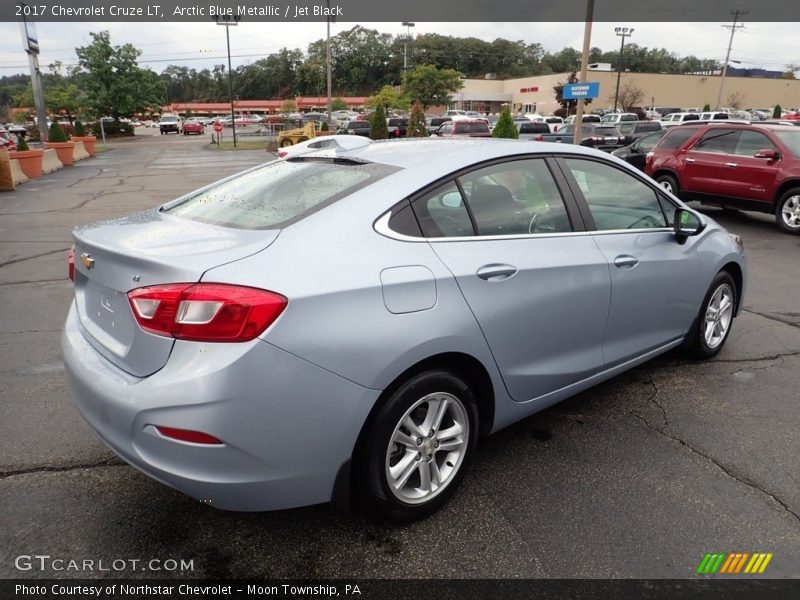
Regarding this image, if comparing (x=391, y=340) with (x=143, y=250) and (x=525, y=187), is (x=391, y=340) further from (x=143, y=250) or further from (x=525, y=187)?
(x=525, y=187)

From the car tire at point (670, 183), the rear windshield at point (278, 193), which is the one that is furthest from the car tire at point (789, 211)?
the rear windshield at point (278, 193)

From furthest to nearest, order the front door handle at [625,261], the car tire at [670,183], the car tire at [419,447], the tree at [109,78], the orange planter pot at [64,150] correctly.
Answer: the tree at [109,78]
the orange planter pot at [64,150]
the car tire at [670,183]
the front door handle at [625,261]
the car tire at [419,447]

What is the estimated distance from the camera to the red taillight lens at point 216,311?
2029 mm

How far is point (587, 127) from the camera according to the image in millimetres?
27703

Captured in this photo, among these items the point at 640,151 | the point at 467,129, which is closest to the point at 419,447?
the point at 640,151

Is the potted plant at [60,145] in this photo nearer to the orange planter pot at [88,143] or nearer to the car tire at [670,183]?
the orange planter pot at [88,143]

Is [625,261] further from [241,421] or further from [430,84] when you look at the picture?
[430,84]

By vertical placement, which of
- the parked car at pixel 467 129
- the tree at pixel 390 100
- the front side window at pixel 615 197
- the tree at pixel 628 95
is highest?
the tree at pixel 628 95

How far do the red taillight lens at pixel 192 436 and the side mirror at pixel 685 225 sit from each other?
9.94ft

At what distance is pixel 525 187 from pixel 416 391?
4.44 feet

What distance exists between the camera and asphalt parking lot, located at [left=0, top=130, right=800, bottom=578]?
2412 millimetres

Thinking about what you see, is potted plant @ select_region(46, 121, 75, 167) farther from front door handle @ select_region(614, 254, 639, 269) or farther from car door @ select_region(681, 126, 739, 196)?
front door handle @ select_region(614, 254, 639, 269)

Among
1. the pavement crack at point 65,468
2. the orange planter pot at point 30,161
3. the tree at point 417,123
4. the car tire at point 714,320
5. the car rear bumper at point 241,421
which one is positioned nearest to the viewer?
the car rear bumper at point 241,421

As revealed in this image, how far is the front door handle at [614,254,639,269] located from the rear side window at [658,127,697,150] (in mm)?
9307
